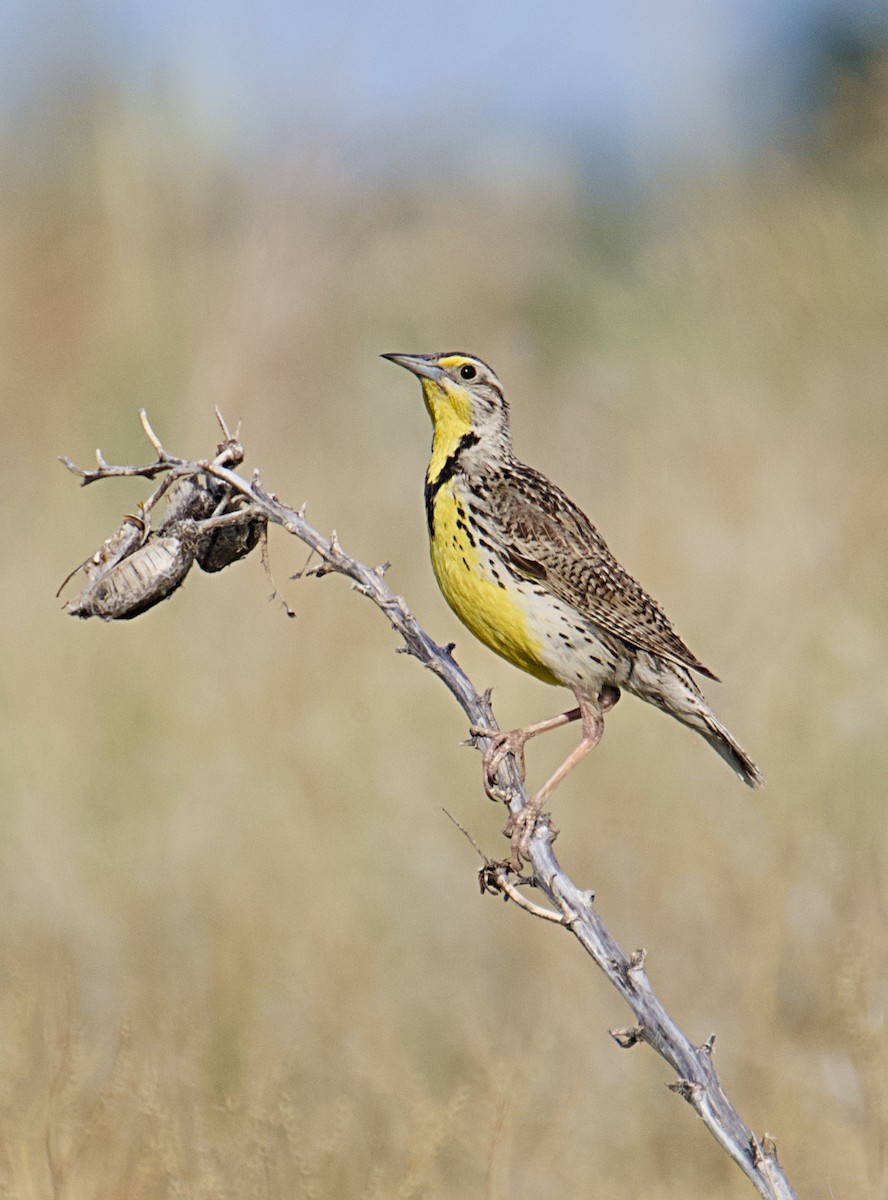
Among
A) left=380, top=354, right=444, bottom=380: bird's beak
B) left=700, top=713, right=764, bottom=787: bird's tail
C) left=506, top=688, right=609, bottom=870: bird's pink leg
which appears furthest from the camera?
left=380, top=354, right=444, bottom=380: bird's beak

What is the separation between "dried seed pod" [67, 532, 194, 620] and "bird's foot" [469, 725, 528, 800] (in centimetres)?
47

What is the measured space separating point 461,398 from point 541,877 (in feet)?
5.14

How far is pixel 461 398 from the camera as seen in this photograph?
10.6 feet

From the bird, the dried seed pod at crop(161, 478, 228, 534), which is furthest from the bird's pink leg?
the dried seed pod at crop(161, 478, 228, 534)

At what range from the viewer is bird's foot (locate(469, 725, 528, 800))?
7.27 ft

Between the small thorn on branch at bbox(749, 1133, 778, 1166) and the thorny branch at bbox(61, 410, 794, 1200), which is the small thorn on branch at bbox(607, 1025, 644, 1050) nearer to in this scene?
the thorny branch at bbox(61, 410, 794, 1200)

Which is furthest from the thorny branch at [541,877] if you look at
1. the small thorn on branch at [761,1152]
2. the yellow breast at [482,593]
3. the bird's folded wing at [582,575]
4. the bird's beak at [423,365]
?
the bird's beak at [423,365]

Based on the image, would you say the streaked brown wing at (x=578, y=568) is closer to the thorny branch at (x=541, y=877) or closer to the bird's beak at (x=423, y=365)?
the bird's beak at (x=423, y=365)

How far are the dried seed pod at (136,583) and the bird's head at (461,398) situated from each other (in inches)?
51.0

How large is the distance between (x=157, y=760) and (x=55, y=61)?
4.56 m

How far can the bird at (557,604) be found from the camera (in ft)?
9.26

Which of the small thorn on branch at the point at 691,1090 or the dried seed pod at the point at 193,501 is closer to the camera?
the small thorn on branch at the point at 691,1090

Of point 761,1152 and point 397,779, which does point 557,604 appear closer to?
point 397,779

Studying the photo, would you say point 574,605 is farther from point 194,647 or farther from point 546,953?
point 194,647
